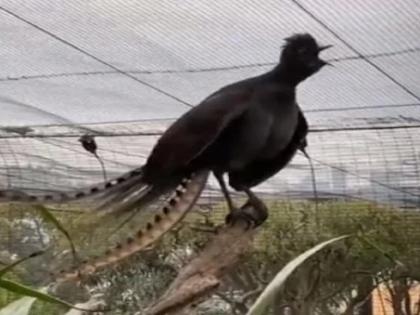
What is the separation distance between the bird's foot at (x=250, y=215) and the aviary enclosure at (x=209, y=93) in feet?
1.02

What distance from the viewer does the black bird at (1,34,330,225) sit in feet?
3.57

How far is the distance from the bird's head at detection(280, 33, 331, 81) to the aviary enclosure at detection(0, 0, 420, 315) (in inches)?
15.9

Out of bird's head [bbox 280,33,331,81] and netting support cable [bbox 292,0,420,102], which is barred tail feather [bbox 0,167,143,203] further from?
netting support cable [bbox 292,0,420,102]

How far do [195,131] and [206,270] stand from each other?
0.79 feet

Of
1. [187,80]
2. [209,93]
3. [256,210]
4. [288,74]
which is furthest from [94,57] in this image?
[256,210]

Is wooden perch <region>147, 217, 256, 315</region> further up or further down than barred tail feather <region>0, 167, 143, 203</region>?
further down

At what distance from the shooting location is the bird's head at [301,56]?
1.22 metres

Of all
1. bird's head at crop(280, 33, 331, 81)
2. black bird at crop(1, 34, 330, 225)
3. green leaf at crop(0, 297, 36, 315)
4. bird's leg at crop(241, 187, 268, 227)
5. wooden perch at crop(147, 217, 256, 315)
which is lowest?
bird's leg at crop(241, 187, 268, 227)

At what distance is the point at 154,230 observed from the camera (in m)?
0.89

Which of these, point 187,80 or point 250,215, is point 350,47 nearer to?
point 187,80

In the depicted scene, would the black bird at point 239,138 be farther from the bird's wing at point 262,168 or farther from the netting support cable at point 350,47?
the netting support cable at point 350,47

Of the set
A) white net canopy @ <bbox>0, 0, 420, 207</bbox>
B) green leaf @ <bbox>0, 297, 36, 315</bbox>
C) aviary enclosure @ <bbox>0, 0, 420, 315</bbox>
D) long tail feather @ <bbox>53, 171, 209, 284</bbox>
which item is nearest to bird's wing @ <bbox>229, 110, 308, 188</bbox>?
long tail feather @ <bbox>53, 171, 209, 284</bbox>

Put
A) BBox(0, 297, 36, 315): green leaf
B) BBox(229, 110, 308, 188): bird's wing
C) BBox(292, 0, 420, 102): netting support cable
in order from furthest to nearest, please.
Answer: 1. BBox(292, 0, 420, 102): netting support cable
2. BBox(229, 110, 308, 188): bird's wing
3. BBox(0, 297, 36, 315): green leaf

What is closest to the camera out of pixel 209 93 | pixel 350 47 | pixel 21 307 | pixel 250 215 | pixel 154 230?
pixel 21 307
